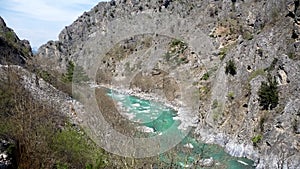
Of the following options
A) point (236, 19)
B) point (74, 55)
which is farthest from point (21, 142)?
point (74, 55)

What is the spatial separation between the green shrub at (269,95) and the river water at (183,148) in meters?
5.21

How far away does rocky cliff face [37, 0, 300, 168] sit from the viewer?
2983 centimetres

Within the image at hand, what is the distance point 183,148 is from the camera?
1370 cm

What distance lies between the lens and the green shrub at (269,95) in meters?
31.2

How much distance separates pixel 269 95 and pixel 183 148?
19.5 meters

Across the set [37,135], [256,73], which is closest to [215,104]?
[256,73]

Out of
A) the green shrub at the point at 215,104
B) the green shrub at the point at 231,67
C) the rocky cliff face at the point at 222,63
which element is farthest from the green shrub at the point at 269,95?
the green shrub at the point at 215,104

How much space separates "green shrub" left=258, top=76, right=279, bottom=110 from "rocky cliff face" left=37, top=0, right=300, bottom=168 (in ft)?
1.28

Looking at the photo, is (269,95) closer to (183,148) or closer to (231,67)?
(231,67)

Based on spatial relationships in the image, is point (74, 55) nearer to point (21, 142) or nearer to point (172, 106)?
point (172, 106)

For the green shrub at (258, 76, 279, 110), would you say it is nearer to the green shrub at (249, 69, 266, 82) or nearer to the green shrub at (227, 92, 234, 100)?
the green shrub at (249, 69, 266, 82)

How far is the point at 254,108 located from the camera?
33281 mm

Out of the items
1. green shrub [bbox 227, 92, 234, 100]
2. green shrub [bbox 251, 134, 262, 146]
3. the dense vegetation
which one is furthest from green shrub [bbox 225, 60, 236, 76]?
the dense vegetation

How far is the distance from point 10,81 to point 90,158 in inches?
132
